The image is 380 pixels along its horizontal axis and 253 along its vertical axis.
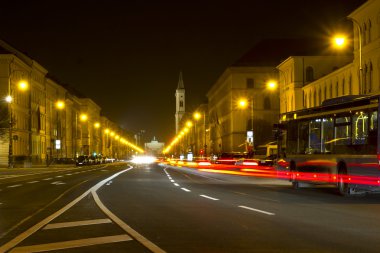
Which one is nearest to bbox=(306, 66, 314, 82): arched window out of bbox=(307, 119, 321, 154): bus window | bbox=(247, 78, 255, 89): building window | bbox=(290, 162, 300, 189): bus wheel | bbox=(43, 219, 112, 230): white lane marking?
bbox=(247, 78, 255, 89): building window

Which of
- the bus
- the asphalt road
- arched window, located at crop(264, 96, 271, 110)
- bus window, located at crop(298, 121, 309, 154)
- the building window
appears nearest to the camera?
the asphalt road

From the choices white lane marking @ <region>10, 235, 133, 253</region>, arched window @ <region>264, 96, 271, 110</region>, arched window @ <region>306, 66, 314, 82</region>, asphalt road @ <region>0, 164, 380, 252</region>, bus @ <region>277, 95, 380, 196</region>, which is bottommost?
asphalt road @ <region>0, 164, 380, 252</region>

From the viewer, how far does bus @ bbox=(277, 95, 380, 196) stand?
22.0 m

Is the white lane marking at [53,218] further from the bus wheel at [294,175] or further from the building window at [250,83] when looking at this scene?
the building window at [250,83]

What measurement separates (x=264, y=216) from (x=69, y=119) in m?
141

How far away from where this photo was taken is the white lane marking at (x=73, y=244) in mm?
10281

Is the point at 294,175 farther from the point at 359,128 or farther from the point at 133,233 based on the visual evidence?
the point at 133,233

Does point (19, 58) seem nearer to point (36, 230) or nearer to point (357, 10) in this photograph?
point (357, 10)

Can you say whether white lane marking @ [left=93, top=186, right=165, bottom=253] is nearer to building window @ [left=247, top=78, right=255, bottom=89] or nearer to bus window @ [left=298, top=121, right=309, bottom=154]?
bus window @ [left=298, top=121, right=309, bottom=154]

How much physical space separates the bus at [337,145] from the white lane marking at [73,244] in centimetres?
1186

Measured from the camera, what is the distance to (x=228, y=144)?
429 ft

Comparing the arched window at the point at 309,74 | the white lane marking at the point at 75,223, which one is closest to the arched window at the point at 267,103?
the arched window at the point at 309,74

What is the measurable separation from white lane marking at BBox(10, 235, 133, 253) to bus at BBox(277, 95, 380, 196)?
11.9 m

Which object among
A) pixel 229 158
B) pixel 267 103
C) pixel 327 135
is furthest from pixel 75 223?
pixel 267 103
